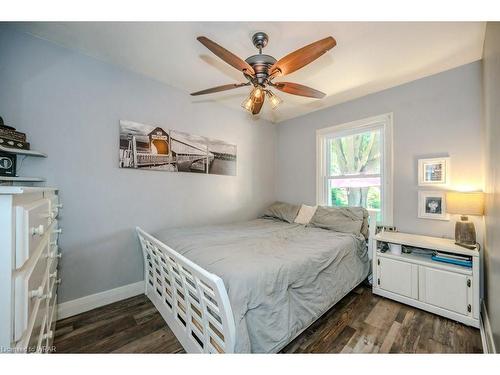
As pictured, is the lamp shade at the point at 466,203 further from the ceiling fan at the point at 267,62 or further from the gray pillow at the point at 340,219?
the ceiling fan at the point at 267,62

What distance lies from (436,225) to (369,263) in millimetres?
800

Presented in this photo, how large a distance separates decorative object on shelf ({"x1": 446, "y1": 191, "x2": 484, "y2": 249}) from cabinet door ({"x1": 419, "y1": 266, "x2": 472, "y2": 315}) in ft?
1.01

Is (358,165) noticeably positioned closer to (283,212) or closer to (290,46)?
(283,212)

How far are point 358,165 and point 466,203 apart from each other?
4.05 feet

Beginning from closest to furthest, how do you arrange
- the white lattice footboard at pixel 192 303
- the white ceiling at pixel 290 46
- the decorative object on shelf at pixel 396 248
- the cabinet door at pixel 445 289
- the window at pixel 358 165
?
the white lattice footboard at pixel 192 303 → the white ceiling at pixel 290 46 → the cabinet door at pixel 445 289 → the decorative object on shelf at pixel 396 248 → the window at pixel 358 165

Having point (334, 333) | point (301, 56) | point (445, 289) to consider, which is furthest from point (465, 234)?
point (301, 56)

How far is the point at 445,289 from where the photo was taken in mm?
1786

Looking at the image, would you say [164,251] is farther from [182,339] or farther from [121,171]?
[121,171]

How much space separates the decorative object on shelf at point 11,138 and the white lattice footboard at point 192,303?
43.8 inches

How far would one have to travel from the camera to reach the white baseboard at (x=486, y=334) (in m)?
1.34

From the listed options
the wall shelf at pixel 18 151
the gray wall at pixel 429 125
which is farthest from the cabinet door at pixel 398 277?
the wall shelf at pixel 18 151

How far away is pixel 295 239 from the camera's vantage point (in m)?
2.10

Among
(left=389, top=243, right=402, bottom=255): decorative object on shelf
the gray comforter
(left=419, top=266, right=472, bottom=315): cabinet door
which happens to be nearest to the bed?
the gray comforter

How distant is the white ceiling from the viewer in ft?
5.23
